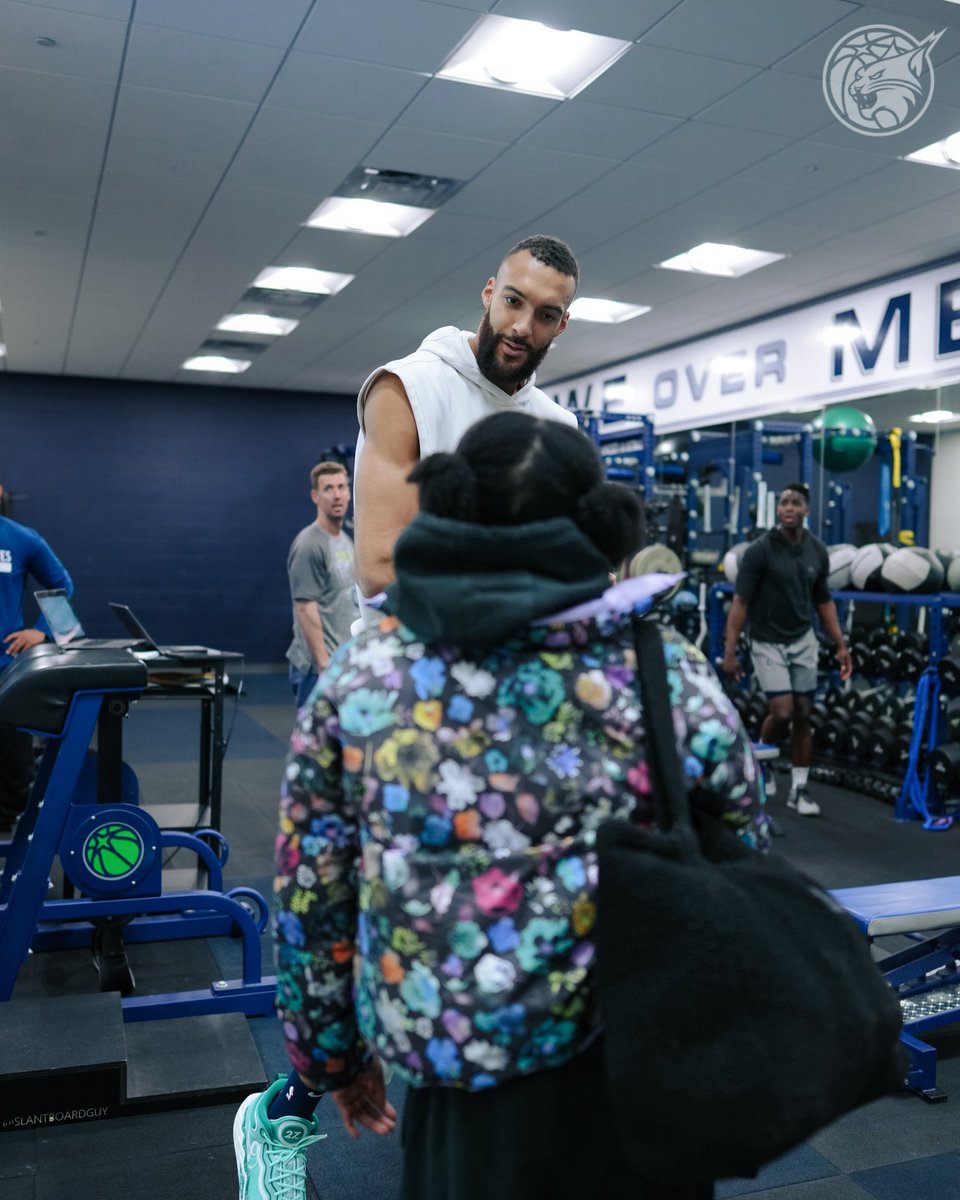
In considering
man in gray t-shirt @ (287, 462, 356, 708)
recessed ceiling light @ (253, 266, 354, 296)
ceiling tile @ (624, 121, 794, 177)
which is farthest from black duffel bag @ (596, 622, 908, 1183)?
recessed ceiling light @ (253, 266, 354, 296)

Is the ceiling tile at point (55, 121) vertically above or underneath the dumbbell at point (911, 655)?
above

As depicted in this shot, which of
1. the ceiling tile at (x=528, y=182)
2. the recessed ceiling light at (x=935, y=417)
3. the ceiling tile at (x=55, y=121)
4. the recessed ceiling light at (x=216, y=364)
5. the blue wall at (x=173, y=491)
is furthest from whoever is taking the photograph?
the blue wall at (x=173, y=491)

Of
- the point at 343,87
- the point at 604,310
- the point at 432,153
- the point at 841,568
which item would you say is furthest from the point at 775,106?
the point at 604,310

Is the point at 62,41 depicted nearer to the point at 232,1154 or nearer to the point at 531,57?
the point at 531,57

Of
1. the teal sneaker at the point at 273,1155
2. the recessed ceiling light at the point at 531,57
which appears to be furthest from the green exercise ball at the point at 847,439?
the teal sneaker at the point at 273,1155

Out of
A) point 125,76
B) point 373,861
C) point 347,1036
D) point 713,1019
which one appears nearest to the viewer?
point 713,1019

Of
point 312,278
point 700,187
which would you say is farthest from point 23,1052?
point 312,278

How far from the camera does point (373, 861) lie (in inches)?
43.3

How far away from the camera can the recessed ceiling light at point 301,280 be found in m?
7.70

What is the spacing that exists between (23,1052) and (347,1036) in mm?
1460

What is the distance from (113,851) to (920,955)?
2141 mm

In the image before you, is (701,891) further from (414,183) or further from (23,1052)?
(414,183)

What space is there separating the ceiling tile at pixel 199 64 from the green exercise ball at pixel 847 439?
13.0 feet

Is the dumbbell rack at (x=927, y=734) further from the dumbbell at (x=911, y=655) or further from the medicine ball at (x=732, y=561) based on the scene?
the medicine ball at (x=732, y=561)
